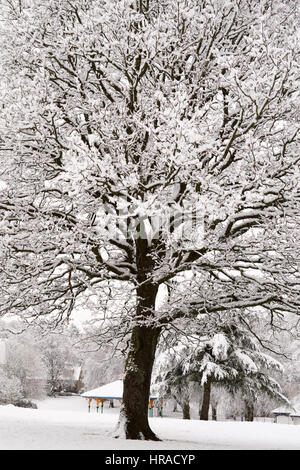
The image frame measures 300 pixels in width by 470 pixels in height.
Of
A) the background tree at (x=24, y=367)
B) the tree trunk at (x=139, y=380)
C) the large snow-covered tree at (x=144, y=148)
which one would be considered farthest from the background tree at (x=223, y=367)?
the background tree at (x=24, y=367)

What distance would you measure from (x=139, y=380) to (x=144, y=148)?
476cm

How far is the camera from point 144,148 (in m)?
9.66

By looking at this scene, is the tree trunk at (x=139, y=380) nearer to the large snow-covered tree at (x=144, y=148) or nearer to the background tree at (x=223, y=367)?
the large snow-covered tree at (x=144, y=148)

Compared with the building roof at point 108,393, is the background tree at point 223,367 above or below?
above

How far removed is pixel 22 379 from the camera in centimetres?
4866

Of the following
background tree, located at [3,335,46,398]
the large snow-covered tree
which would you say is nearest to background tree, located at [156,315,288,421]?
the large snow-covered tree

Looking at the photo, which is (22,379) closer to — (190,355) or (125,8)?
(190,355)

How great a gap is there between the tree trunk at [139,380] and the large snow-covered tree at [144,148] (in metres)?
0.03

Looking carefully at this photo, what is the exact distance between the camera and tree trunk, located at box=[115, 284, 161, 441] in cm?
989

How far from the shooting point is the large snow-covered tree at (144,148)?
26.1 ft

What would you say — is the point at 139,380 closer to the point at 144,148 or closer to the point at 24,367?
the point at 144,148

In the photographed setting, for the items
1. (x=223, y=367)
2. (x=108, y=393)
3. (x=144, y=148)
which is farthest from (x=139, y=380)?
(x=108, y=393)

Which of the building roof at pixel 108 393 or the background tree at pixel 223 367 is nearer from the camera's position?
the background tree at pixel 223 367

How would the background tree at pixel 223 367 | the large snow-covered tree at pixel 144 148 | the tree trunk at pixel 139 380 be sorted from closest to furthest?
the large snow-covered tree at pixel 144 148 → the tree trunk at pixel 139 380 → the background tree at pixel 223 367
